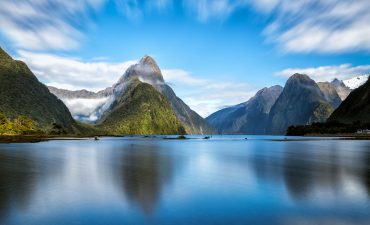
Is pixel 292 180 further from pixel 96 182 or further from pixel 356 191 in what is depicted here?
pixel 96 182

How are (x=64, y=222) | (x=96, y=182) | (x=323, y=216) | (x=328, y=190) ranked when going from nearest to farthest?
(x=64, y=222)
(x=323, y=216)
(x=328, y=190)
(x=96, y=182)

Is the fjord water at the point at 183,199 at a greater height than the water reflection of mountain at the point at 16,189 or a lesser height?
lesser

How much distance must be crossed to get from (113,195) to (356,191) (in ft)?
67.8

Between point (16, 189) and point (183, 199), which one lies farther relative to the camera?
point (16, 189)

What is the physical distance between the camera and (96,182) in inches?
1355

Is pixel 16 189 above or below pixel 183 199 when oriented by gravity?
above

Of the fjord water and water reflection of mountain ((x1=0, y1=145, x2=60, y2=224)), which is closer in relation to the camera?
the fjord water

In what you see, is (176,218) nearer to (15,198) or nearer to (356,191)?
(15,198)

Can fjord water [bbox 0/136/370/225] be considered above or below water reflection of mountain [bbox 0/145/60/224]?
below

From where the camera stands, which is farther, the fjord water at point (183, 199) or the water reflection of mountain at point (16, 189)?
the water reflection of mountain at point (16, 189)

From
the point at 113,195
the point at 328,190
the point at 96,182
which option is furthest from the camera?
the point at 96,182

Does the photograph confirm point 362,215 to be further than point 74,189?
No

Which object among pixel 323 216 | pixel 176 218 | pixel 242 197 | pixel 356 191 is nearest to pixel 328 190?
pixel 356 191

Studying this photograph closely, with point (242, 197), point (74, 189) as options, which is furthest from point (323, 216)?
point (74, 189)
